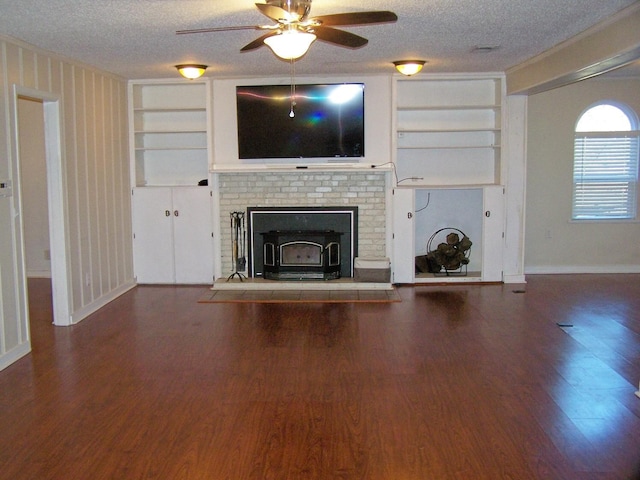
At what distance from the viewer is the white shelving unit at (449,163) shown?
7.18m

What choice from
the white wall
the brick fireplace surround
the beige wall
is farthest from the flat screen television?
the beige wall

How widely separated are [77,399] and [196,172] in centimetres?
410

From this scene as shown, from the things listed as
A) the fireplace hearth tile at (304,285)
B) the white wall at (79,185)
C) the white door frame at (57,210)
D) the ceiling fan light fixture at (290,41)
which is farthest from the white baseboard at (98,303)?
the ceiling fan light fixture at (290,41)

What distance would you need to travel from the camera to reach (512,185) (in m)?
7.20

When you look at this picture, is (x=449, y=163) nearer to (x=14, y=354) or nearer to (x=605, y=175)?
(x=605, y=175)

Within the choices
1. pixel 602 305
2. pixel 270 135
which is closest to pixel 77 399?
pixel 270 135

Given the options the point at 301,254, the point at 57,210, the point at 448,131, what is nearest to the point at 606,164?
the point at 448,131

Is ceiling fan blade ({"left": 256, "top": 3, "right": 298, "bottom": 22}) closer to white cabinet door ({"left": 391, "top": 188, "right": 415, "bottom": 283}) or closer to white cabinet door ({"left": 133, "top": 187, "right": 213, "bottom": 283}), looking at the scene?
white cabinet door ({"left": 391, "top": 188, "right": 415, "bottom": 283})

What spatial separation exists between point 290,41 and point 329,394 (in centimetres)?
215

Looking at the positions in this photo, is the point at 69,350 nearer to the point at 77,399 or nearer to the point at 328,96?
the point at 77,399

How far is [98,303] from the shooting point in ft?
20.5

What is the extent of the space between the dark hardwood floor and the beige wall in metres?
1.77

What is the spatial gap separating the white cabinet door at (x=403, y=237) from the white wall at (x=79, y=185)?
9.97 ft

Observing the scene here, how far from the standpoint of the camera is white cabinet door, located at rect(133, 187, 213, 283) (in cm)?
725
